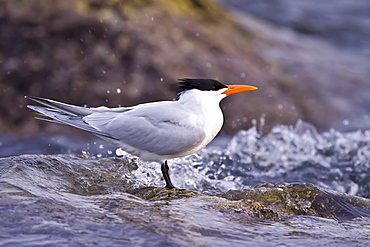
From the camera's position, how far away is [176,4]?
9.16m

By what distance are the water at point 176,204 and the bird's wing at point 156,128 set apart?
370mm

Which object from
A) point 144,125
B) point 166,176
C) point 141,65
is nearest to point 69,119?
point 144,125

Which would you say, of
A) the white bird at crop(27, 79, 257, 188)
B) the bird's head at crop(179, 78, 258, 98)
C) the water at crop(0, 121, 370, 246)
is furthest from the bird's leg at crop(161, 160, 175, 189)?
the bird's head at crop(179, 78, 258, 98)

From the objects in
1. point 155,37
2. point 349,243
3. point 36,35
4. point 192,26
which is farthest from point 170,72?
point 349,243

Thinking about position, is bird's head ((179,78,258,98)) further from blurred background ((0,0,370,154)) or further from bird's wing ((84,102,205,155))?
blurred background ((0,0,370,154))

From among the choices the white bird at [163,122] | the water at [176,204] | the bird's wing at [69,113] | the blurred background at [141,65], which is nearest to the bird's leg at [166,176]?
the white bird at [163,122]

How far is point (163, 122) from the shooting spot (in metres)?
4.54

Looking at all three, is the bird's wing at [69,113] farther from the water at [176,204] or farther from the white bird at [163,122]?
the water at [176,204]

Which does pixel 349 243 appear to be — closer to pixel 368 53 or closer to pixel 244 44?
pixel 244 44

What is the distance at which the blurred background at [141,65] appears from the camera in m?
7.52

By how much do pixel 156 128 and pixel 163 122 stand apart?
0.26ft

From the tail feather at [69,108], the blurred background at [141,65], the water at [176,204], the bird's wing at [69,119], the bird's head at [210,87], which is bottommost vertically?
the water at [176,204]

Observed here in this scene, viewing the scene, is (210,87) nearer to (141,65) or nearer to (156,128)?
(156,128)

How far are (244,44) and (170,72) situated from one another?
7.38 ft
